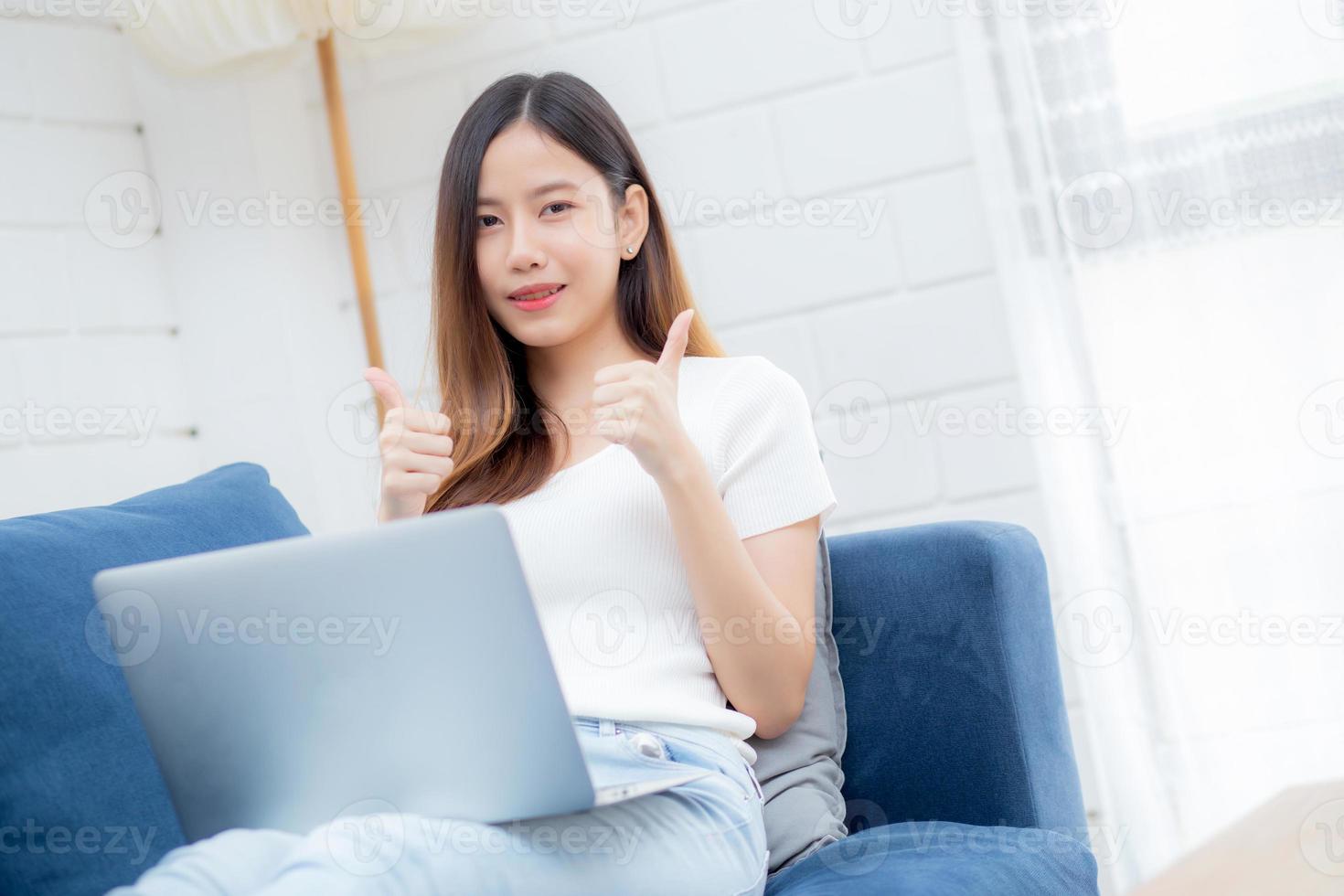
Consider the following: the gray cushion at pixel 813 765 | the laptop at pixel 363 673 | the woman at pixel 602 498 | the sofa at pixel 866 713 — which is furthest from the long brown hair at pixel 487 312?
the laptop at pixel 363 673

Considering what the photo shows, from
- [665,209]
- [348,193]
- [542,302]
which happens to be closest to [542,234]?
[542,302]

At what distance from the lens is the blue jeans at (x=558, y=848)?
850 millimetres

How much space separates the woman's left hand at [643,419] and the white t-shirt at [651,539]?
0.10m

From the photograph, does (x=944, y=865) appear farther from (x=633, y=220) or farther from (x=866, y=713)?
(x=633, y=220)

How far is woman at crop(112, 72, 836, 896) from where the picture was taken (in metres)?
0.92

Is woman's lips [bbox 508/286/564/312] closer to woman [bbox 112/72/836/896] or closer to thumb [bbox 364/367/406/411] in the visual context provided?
woman [bbox 112/72/836/896]

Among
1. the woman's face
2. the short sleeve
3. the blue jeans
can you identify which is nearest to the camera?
the blue jeans

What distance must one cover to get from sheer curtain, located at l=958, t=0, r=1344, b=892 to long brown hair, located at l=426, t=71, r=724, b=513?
67 cm

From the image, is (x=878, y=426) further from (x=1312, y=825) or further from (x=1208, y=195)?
(x=1312, y=825)

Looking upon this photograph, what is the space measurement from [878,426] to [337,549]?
1239 millimetres

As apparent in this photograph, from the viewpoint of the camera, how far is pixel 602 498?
1.28 metres

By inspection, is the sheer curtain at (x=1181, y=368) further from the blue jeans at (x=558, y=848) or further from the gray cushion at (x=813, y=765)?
the blue jeans at (x=558, y=848)

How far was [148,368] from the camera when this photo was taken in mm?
2016

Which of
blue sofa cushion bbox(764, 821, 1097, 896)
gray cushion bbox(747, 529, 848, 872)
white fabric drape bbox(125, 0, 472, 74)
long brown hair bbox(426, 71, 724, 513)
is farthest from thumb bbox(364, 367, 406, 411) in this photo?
white fabric drape bbox(125, 0, 472, 74)
